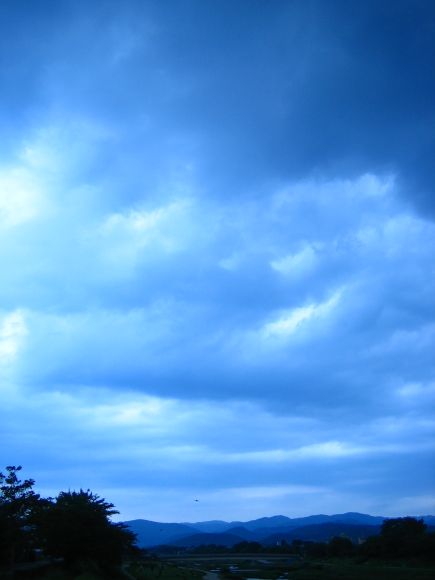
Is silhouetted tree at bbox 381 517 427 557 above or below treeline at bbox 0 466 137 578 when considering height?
below

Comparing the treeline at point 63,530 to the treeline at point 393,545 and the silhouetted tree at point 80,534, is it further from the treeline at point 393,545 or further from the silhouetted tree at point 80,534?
the treeline at point 393,545

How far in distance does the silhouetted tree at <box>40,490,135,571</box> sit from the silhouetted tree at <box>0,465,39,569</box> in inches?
60.8

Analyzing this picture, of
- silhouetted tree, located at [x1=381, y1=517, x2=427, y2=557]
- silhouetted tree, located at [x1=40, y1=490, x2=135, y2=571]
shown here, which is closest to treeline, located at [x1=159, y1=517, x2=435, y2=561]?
silhouetted tree, located at [x1=381, y1=517, x2=427, y2=557]

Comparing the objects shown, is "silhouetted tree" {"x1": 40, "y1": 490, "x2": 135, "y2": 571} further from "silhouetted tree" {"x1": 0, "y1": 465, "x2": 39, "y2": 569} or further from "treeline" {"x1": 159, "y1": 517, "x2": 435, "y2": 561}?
"treeline" {"x1": 159, "y1": 517, "x2": 435, "y2": 561}

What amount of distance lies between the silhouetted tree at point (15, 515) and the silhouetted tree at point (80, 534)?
1544mm

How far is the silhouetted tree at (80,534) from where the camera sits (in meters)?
48.6

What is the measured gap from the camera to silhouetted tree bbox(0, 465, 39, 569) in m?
43.6

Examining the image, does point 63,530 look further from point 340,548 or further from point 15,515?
point 340,548

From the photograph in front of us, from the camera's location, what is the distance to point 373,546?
11050 cm

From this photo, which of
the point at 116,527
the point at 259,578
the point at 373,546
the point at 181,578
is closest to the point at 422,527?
the point at 373,546

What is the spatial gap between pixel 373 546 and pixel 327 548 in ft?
86.3

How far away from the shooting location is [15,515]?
4722 centimetres

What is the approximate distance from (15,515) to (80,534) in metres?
6.02

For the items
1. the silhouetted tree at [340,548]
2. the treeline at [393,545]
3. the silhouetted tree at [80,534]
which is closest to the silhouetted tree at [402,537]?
the treeline at [393,545]
